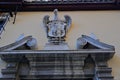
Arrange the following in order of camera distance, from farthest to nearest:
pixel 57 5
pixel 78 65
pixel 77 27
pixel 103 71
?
1. pixel 57 5
2. pixel 77 27
3. pixel 78 65
4. pixel 103 71

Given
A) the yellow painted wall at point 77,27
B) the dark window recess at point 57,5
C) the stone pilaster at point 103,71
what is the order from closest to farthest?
the stone pilaster at point 103,71 → the yellow painted wall at point 77,27 → the dark window recess at point 57,5

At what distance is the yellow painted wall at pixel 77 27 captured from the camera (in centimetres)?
620

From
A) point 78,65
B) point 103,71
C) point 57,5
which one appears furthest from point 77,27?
point 103,71

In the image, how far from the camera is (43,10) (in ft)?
23.4

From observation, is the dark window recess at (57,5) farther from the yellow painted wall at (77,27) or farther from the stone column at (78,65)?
the stone column at (78,65)

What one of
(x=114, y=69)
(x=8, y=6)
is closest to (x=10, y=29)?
(x=8, y=6)

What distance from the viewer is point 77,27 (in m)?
6.56

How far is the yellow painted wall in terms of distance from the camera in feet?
20.4

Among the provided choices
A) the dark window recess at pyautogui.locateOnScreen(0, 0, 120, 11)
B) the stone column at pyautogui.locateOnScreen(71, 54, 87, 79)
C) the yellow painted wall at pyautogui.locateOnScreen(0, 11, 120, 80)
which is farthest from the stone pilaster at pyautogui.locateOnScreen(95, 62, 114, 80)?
the dark window recess at pyautogui.locateOnScreen(0, 0, 120, 11)

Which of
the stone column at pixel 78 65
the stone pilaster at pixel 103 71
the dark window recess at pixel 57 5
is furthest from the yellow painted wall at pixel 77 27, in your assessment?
the stone column at pixel 78 65

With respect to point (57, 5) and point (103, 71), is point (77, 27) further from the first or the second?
point (103, 71)

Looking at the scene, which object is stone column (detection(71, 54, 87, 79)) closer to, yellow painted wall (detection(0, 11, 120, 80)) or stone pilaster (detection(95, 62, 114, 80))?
stone pilaster (detection(95, 62, 114, 80))

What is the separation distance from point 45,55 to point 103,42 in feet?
4.38

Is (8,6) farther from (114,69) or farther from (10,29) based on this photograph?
(114,69)
